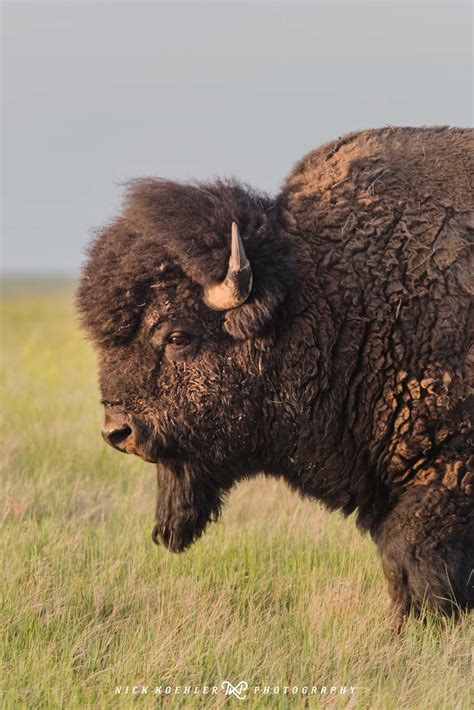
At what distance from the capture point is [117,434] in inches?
202

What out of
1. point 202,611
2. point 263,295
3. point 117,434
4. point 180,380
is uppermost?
point 263,295

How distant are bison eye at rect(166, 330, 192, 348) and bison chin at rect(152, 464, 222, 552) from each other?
0.67 meters

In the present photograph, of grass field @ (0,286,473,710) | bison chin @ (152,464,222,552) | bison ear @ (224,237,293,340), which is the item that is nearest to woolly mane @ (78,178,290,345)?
bison ear @ (224,237,293,340)

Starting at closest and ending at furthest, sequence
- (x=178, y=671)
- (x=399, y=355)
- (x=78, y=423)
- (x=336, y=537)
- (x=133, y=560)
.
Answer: (x=178, y=671)
(x=399, y=355)
(x=133, y=560)
(x=336, y=537)
(x=78, y=423)

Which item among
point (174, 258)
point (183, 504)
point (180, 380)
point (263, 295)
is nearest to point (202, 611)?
point (183, 504)

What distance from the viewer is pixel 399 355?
504 cm

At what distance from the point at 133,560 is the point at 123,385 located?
1.50 metres

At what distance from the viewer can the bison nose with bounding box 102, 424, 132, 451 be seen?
5.09 m

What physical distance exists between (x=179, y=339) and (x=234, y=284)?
15.9 inches

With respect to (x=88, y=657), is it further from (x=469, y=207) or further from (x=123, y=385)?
(x=469, y=207)

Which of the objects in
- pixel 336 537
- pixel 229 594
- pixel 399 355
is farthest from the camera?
pixel 336 537

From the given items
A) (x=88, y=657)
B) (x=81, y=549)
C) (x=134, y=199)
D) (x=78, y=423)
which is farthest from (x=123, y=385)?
(x=78, y=423)

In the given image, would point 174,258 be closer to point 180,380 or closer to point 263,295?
point 263,295

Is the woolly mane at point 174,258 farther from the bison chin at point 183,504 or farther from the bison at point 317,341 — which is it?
the bison chin at point 183,504
